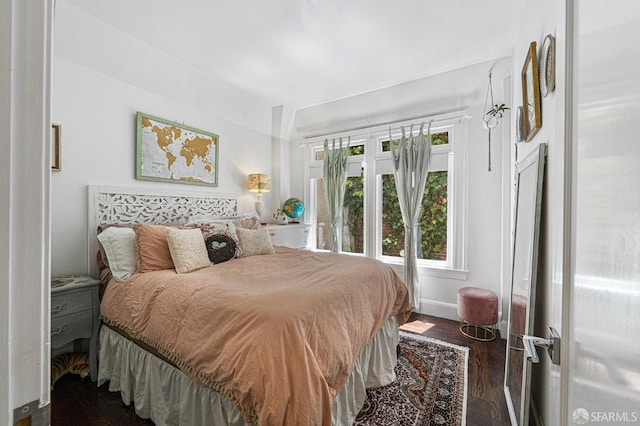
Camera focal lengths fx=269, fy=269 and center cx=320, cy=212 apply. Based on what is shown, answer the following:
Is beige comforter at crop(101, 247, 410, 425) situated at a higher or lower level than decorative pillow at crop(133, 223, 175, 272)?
lower

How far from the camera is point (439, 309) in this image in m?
3.39

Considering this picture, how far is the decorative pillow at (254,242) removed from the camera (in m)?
2.69

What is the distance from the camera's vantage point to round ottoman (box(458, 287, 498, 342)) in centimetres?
273

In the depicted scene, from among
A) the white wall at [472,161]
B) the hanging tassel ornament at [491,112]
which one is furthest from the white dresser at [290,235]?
the hanging tassel ornament at [491,112]

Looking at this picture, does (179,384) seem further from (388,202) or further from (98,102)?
(388,202)

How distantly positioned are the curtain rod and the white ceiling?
61 cm

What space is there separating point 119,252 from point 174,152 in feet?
4.57

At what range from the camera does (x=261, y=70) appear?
2.92m

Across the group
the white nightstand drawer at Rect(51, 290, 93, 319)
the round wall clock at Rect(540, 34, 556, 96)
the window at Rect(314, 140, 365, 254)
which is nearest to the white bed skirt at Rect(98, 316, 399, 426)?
the white nightstand drawer at Rect(51, 290, 93, 319)

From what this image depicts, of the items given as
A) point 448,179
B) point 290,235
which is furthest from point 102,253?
point 448,179

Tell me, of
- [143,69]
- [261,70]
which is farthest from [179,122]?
[261,70]

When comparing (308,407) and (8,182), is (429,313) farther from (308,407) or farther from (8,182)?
(8,182)

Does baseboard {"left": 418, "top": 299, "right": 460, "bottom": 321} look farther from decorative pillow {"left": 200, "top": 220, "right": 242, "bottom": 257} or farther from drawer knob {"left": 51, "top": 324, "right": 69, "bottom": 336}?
drawer knob {"left": 51, "top": 324, "right": 69, "bottom": 336}

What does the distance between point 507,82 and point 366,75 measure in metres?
1.47
